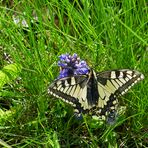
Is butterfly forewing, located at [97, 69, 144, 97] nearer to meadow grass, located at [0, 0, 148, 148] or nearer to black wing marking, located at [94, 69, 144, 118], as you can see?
black wing marking, located at [94, 69, 144, 118]

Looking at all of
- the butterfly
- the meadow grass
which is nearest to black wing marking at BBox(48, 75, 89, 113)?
the butterfly

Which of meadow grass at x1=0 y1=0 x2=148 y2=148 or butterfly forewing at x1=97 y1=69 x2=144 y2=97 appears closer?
butterfly forewing at x1=97 y1=69 x2=144 y2=97

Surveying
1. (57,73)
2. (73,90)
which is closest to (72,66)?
(73,90)

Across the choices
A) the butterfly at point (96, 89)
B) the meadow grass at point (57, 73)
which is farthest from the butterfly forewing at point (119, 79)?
the meadow grass at point (57, 73)

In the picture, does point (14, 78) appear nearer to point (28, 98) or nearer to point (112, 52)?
point (28, 98)

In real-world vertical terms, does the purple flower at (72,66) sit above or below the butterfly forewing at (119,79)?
above

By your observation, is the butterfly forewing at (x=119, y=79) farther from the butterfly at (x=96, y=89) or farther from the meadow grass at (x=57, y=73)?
the meadow grass at (x=57, y=73)

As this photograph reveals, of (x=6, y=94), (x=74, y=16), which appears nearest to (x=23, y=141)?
(x=6, y=94)
